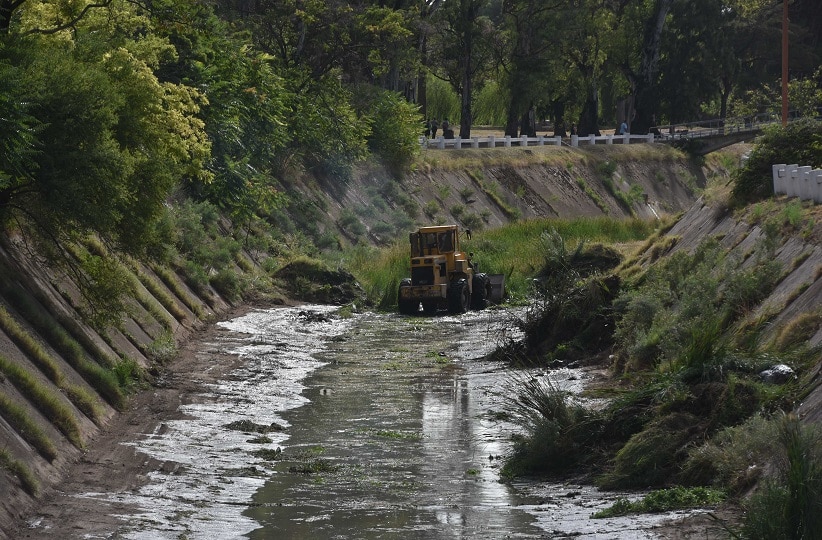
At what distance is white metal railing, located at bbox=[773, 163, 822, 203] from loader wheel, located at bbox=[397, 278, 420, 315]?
13156 mm

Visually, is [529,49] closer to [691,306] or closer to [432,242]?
[432,242]

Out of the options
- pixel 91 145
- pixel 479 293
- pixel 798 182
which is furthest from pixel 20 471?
pixel 479 293

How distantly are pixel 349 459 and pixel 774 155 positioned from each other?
14871 millimetres

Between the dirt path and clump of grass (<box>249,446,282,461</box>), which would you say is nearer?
the dirt path

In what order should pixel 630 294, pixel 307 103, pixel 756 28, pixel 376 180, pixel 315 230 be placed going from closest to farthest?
pixel 630 294
pixel 315 230
pixel 307 103
pixel 376 180
pixel 756 28

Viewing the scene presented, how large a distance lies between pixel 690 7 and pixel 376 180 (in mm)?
38583

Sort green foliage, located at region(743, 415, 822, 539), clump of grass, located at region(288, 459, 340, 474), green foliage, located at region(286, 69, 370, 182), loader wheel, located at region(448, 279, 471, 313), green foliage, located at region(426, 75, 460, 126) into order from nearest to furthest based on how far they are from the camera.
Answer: green foliage, located at region(743, 415, 822, 539) < clump of grass, located at region(288, 459, 340, 474) < loader wheel, located at region(448, 279, 471, 313) < green foliage, located at region(286, 69, 370, 182) < green foliage, located at region(426, 75, 460, 126)

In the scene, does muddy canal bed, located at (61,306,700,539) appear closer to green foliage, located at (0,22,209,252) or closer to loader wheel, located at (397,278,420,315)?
green foliage, located at (0,22,209,252)

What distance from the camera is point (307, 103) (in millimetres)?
55812

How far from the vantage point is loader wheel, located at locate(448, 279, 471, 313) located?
39.8 meters

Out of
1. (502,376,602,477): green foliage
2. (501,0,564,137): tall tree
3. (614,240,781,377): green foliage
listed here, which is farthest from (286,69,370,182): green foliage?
(502,376,602,477): green foliage

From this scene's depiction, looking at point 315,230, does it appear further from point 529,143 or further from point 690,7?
point 690,7

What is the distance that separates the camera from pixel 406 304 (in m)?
39.8

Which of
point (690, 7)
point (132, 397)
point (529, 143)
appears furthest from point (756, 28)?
point (132, 397)
